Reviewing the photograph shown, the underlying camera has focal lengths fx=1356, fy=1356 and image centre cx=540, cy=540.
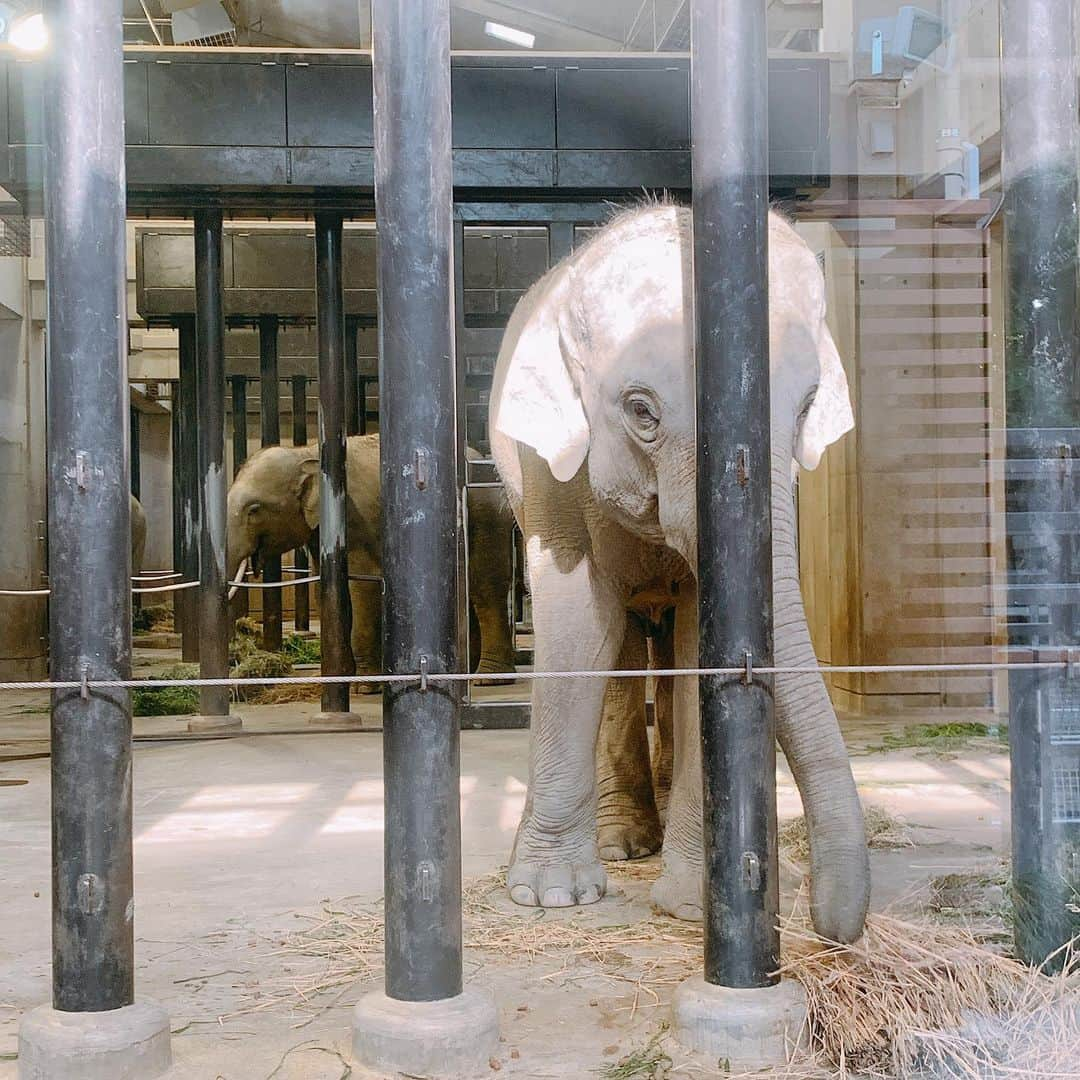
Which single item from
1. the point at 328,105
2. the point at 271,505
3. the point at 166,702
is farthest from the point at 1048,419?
the point at 271,505

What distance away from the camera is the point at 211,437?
841 centimetres

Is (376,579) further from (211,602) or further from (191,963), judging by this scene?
(191,963)

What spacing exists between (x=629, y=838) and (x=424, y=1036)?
2.31 m

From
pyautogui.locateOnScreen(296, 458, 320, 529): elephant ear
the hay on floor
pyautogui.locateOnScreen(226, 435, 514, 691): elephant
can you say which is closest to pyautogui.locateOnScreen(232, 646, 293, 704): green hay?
pyautogui.locateOnScreen(226, 435, 514, 691): elephant

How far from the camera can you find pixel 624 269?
3861 mm

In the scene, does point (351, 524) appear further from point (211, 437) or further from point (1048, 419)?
point (1048, 419)

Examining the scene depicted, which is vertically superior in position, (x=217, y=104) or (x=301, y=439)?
(x=217, y=104)

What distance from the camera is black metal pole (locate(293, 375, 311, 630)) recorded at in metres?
13.7

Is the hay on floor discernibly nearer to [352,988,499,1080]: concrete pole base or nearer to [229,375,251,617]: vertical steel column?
[352,988,499,1080]: concrete pole base

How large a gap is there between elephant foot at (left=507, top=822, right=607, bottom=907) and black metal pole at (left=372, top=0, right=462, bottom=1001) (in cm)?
141

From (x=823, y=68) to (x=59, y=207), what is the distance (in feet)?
20.4

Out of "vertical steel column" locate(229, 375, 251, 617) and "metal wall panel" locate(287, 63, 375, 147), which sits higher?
"metal wall panel" locate(287, 63, 375, 147)

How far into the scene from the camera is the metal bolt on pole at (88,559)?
107 inches

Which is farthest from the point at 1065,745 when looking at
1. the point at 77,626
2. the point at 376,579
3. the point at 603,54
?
the point at 376,579
